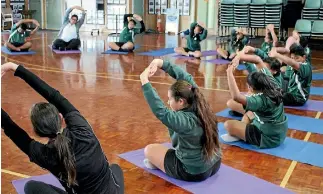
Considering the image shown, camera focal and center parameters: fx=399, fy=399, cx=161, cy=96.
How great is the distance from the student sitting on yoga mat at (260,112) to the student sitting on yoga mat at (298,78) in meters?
1.30

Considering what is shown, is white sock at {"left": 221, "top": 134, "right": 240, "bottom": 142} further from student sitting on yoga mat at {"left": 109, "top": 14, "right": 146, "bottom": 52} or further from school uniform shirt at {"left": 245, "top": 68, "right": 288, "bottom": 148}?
student sitting on yoga mat at {"left": 109, "top": 14, "right": 146, "bottom": 52}

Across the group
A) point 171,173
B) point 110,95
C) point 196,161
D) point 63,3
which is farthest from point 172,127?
point 63,3

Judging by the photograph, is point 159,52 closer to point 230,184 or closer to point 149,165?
point 149,165

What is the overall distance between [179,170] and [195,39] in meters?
6.30

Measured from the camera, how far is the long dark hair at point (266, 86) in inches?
125

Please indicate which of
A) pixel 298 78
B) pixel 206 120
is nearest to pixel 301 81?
pixel 298 78

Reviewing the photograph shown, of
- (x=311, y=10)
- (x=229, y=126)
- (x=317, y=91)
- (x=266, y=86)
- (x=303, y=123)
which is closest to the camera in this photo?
(x=266, y=86)

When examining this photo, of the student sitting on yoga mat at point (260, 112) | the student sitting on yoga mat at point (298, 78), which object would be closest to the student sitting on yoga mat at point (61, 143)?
the student sitting on yoga mat at point (260, 112)

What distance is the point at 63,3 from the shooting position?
14.8m

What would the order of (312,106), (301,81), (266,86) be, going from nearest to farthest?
(266,86) < (301,81) < (312,106)

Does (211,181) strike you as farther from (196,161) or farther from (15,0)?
(15,0)

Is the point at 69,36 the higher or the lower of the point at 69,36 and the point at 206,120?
the higher

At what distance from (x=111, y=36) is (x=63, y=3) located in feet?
9.95

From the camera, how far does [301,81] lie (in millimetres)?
4762
